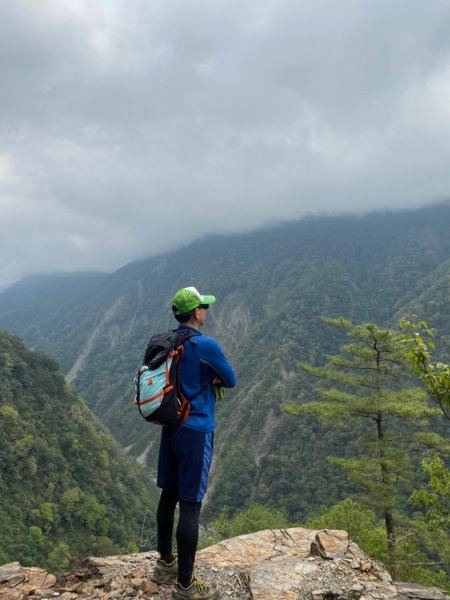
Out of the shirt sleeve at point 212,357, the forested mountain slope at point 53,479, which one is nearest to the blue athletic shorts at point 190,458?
the shirt sleeve at point 212,357

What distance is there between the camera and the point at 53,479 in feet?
169

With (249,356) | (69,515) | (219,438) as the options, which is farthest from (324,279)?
(69,515)

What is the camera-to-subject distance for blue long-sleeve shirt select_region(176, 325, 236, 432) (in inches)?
137

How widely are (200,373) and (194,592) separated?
1.97 meters

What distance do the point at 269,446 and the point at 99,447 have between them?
48.5 metres

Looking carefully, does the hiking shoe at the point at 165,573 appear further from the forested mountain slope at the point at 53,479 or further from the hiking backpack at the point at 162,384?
the forested mountain slope at the point at 53,479

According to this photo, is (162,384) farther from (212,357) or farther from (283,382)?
(283,382)

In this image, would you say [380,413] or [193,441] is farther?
[380,413]

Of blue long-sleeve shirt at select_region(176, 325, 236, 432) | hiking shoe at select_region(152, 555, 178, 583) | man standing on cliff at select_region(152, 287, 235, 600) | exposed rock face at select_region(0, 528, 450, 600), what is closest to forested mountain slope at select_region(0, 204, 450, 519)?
exposed rock face at select_region(0, 528, 450, 600)

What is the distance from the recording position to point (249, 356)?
484 feet

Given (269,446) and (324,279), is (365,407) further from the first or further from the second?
(324,279)

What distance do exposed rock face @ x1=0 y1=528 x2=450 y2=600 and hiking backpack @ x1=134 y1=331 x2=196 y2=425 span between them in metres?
1.85

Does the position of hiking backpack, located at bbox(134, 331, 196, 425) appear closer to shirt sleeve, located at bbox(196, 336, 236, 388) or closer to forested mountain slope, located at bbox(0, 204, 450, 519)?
shirt sleeve, located at bbox(196, 336, 236, 388)

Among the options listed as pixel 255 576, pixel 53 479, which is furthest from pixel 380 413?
pixel 53 479
